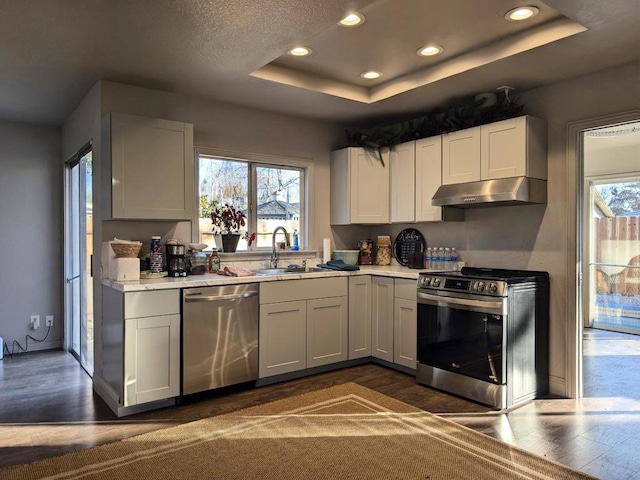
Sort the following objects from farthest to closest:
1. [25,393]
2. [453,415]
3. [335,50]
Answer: [25,393], [335,50], [453,415]

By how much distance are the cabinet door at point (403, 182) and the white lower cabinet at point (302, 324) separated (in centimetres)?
95

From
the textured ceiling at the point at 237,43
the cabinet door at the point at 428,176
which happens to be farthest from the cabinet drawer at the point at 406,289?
the textured ceiling at the point at 237,43

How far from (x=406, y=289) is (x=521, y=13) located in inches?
88.1

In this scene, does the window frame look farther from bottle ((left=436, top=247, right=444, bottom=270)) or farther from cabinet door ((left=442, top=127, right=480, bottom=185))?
cabinet door ((left=442, top=127, right=480, bottom=185))

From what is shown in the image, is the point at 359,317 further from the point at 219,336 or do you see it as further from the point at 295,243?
the point at 219,336

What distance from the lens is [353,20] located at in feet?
9.25

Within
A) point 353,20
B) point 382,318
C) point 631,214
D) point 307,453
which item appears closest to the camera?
point 307,453

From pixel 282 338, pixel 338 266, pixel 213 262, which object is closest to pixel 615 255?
pixel 338 266

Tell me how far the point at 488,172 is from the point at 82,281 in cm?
382

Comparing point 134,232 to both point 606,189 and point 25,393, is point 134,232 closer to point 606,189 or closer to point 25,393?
point 25,393

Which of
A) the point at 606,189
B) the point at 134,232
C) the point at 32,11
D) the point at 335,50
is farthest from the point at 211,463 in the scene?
the point at 606,189

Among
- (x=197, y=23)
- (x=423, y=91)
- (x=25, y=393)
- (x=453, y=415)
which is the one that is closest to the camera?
(x=197, y=23)

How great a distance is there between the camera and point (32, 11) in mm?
2422

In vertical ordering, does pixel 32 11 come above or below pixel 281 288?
above
